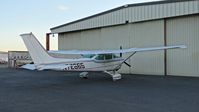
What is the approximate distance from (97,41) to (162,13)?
865 cm

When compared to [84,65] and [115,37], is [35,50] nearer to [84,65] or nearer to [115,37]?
[84,65]

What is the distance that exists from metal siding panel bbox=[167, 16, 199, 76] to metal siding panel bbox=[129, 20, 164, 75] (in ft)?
2.39

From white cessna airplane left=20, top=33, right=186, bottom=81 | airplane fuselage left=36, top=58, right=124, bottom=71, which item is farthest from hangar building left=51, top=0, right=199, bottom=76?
airplane fuselage left=36, top=58, right=124, bottom=71

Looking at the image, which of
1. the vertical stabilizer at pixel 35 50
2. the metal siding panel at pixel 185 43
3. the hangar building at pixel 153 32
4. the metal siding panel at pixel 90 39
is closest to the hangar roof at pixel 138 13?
the hangar building at pixel 153 32

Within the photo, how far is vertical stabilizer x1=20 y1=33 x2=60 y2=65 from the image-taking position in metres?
17.5

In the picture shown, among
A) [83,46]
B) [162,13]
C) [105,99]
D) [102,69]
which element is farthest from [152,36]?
[105,99]

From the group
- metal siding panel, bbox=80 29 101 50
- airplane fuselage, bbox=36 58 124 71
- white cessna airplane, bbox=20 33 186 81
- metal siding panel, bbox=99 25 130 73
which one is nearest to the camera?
white cessna airplane, bbox=20 33 186 81

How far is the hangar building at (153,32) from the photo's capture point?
23.2 metres

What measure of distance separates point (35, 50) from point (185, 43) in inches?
448

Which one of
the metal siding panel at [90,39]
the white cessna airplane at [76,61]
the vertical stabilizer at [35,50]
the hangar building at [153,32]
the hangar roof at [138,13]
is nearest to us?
the vertical stabilizer at [35,50]

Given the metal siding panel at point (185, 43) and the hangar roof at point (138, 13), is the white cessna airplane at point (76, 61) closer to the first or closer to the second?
the metal siding panel at point (185, 43)

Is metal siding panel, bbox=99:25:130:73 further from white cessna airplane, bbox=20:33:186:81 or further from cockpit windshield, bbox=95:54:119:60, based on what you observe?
white cessna airplane, bbox=20:33:186:81

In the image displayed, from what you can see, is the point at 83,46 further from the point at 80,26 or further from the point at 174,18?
the point at 174,18

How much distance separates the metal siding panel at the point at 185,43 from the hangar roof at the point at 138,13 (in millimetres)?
844
